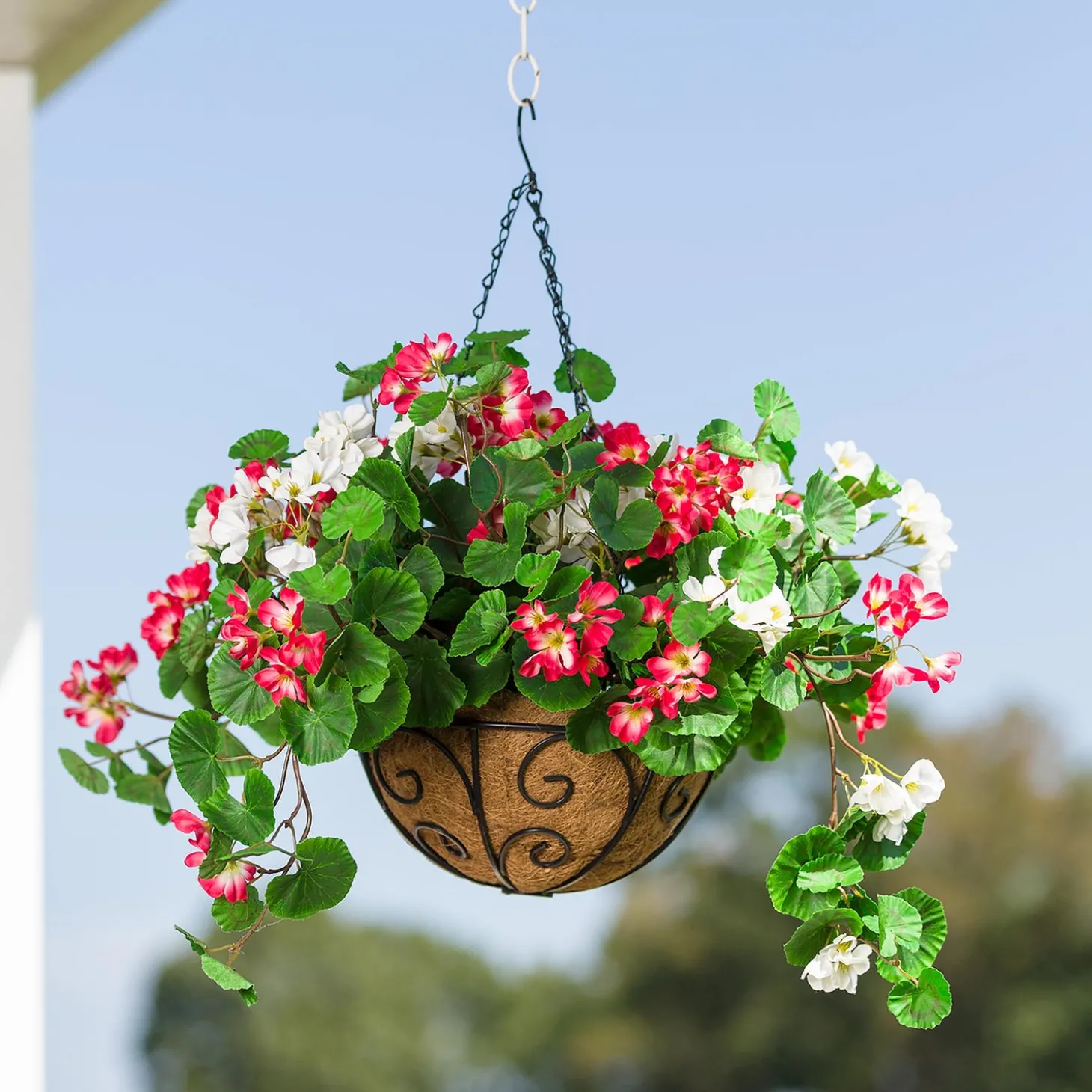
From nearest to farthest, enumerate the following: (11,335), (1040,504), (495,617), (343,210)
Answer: (495,617) < (11,335) < (1040,504) < (343,210)

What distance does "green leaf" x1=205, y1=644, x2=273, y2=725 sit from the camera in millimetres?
799

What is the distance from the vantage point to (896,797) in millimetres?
788

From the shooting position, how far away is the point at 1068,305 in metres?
5.23

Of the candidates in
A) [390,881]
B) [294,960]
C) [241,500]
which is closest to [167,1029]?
[294,960]

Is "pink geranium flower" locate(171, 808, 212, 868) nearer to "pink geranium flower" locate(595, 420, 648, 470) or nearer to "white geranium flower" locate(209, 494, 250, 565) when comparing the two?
"white geranium flower" locate(209, 494, 250, 565)

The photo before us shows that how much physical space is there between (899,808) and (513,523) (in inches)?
12.6

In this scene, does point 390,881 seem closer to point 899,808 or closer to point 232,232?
point 232,232

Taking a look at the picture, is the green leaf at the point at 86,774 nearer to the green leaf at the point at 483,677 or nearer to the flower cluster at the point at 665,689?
the green leaf at the point at 483,677

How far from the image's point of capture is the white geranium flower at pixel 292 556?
81 centimetres

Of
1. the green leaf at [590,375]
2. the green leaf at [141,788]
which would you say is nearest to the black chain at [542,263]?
the green leaf at [590,375]

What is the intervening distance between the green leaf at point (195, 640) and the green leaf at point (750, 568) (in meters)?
0.43

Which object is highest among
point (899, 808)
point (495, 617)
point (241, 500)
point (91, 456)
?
point (91, 456)

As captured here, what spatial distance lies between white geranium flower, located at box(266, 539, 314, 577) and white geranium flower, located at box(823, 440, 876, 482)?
1.36ft

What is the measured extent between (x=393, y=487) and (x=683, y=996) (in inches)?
227
